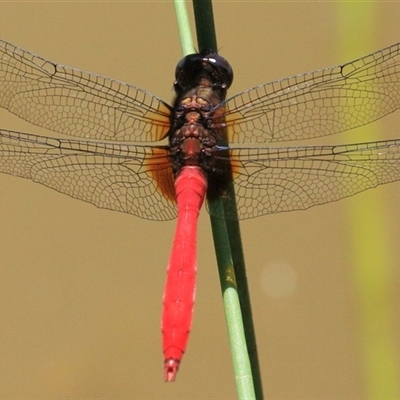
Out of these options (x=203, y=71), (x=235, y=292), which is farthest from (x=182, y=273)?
(x=203, y=71)

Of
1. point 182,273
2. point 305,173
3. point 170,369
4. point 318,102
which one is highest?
point 318,102

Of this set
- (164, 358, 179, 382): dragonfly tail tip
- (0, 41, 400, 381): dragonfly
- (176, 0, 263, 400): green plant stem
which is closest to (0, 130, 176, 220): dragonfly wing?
(0, 41, 400, 381): dragonfly

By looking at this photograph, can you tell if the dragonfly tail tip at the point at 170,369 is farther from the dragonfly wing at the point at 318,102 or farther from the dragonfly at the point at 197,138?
the dragonfly wing at the point at 318,102

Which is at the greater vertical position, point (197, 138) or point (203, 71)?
point (203, 71)

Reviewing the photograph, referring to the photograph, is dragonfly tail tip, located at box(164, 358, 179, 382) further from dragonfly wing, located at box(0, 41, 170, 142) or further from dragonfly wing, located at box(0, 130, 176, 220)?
dragonfly wing, located at box(0, 41, 170, 142)

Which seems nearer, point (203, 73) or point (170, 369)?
point (170, 369)

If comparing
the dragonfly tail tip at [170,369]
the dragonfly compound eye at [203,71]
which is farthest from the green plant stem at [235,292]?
the dragonfly compound eye at [203,71]

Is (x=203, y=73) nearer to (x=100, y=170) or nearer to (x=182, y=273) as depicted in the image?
(x=100, y=170)
